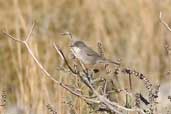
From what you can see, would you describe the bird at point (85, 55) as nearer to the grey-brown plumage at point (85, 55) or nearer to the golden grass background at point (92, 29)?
the grey-brown plumage at point (85, 55)

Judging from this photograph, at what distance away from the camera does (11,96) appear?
Result: 6.38m

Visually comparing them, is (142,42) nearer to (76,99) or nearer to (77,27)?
(77,27)

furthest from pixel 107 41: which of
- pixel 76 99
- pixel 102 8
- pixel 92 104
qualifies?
pixel 92 104

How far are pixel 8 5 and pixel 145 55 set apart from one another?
219cm

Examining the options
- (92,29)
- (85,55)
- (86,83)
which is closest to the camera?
(86,83)

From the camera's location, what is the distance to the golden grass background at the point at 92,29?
7332 mm

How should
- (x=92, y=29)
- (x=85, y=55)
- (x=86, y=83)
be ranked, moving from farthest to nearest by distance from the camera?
(x=92, y=29) < (x=85, y=55) < (x=86, y=83)

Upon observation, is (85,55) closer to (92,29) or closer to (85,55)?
(85,55)

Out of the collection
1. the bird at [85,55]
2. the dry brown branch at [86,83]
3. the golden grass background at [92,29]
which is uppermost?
the golden grass background at [92,29]

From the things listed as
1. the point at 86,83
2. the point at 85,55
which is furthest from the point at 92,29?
the point at 86,83

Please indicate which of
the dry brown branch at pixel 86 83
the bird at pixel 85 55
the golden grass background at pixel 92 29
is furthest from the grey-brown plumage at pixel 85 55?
the golden grass background at pixel 92 29

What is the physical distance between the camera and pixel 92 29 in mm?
8656

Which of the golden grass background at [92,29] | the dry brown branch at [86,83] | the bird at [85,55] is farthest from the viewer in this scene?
the golden grass background at [92,29]

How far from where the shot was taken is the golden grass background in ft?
24.1
